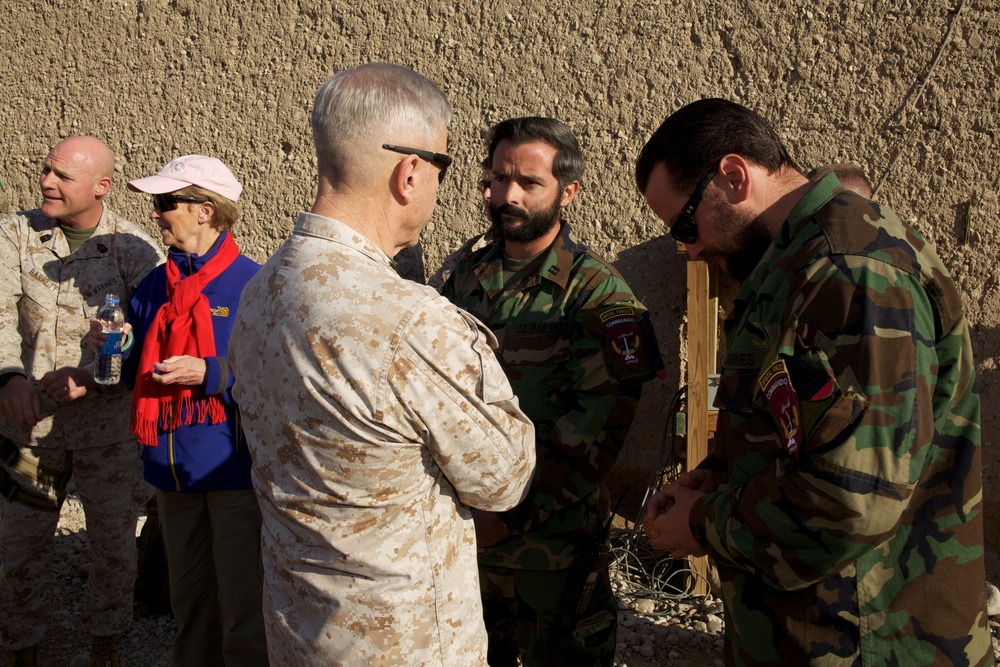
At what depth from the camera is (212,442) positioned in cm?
260

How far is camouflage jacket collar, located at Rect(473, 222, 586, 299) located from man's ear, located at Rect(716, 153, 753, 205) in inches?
35.4

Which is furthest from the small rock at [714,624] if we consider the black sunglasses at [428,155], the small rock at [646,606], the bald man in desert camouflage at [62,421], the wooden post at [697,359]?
the black sunglasses at [428,155]

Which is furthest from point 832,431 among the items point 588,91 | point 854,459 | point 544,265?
point 588,91

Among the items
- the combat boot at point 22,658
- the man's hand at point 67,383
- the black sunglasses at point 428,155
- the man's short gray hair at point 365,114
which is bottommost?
the combat boot at point 22,658

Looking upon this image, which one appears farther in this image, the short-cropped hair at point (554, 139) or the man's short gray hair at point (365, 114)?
the short-cropped hair at point (554, 139)

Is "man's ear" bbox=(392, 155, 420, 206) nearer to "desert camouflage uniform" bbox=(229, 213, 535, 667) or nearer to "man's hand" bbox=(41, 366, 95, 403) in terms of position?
"desert camouflage uniform" bbox=(229, 213, 535, 667)

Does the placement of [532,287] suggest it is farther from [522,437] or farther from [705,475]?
[522,437]

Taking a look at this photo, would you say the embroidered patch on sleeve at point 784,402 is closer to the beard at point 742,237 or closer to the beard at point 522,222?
the beard at point 742,237

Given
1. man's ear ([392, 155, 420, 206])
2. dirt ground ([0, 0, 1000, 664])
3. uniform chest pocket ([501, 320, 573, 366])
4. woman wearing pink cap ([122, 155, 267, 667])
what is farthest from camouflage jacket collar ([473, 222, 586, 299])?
dirt ground ([0, 0, 1000, 664])

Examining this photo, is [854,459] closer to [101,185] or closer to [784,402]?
[784,402]

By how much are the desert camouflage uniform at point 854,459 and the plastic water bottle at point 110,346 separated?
2094 mm

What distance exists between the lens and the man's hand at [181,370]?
247 centimetres

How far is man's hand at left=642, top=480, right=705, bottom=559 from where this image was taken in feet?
5.35

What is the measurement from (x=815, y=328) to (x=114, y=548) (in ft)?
9.43
